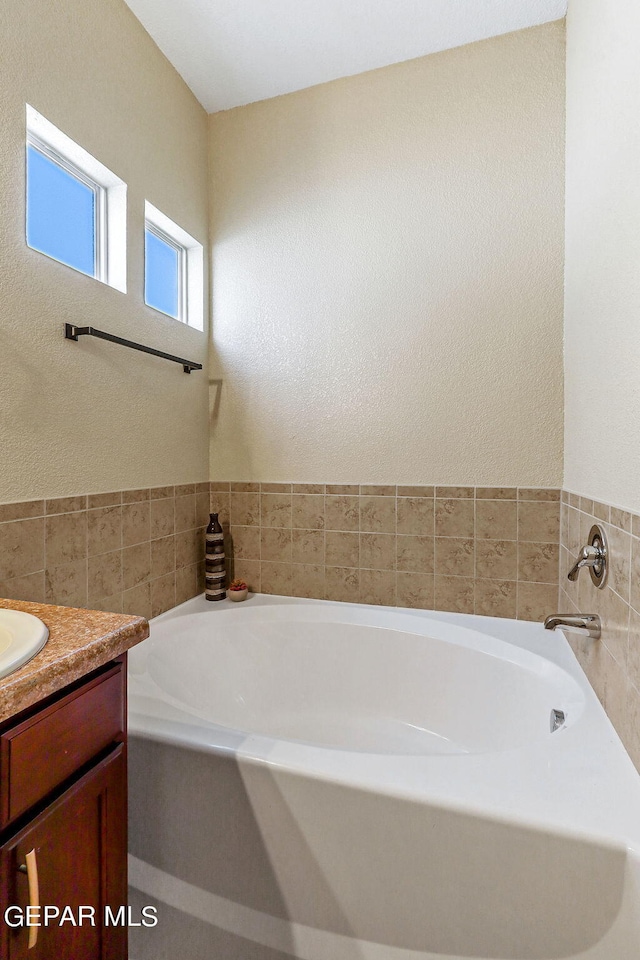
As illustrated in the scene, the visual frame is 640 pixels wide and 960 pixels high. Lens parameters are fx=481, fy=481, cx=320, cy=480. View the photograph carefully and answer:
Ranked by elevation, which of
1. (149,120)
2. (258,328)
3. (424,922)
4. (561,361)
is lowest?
(424,922)

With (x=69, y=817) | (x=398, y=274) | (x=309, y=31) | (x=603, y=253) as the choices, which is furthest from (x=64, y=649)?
(x=309, y=31)

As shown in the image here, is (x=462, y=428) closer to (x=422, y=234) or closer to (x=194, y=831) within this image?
(x=422, y=234)

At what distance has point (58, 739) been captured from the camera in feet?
2.35

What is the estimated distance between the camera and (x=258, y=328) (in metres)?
2.15

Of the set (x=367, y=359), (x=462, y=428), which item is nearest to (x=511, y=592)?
(x=462, y=428)

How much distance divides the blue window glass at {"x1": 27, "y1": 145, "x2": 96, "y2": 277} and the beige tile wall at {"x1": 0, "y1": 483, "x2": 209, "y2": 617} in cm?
74

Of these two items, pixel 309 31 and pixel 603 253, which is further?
pixel 309 31

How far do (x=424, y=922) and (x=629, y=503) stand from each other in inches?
35.8

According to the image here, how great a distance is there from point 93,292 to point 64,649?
3.88 ft

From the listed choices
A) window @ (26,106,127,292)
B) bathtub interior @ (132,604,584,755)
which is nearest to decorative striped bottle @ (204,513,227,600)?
bathtub interior @ (132,604,584,755)

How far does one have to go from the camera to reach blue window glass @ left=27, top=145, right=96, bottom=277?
55.9 inches

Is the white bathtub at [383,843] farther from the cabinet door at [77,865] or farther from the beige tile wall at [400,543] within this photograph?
the beige tile wall at [400,543]

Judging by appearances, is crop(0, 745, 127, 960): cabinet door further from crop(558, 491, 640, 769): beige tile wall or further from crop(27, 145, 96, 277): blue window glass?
crop(27, 145, 96, 277): blue window glass

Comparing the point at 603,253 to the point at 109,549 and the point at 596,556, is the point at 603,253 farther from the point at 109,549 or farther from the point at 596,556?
the point at 109,549
